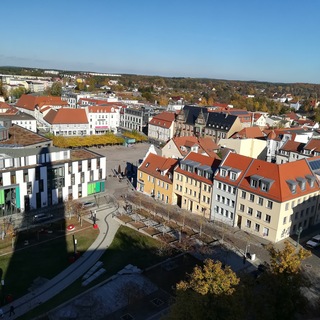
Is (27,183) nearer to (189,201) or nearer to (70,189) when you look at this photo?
(70,189)

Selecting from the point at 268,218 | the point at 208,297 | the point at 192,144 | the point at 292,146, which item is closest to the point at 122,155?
the point at 192,144

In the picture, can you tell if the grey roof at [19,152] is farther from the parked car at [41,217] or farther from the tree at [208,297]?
the tree at [208,297]

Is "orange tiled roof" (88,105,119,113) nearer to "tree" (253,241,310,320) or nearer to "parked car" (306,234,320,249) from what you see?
"parked car" (306,234,320,249)

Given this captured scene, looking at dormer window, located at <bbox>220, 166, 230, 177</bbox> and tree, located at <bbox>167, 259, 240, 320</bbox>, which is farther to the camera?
dormer window, located at <bbox>220, 166, 230, 177</bbox>

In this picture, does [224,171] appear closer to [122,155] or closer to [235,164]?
[235,164]

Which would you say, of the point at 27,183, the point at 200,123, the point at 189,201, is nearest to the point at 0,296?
the point at 27,183

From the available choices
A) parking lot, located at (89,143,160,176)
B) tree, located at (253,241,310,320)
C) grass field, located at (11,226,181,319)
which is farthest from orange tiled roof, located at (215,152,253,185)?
parking lot, located at (89,143,160,176)
